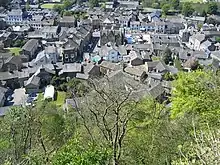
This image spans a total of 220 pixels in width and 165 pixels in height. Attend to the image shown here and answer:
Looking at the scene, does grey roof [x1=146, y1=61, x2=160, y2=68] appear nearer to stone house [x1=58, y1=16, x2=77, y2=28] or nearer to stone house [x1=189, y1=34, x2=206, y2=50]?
stone house [x1=189, y1=34, x2=206, y2=50]

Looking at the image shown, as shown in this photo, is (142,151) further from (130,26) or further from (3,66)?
(130,26)

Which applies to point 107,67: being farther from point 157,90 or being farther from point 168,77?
point 157,90

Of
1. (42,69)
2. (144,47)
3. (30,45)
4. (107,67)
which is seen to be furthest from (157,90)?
(30,45)

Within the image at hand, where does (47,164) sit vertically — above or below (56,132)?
above

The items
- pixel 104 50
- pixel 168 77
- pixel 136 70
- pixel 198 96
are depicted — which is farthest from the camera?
pixel 104 50

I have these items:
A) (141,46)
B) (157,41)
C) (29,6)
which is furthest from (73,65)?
(29,6)

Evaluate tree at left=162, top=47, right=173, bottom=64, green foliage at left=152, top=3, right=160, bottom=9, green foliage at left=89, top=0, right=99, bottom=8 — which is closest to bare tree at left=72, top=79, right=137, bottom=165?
tree at left=162, top=47, right=173, bottom=64

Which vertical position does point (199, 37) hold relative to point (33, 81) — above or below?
A: above
